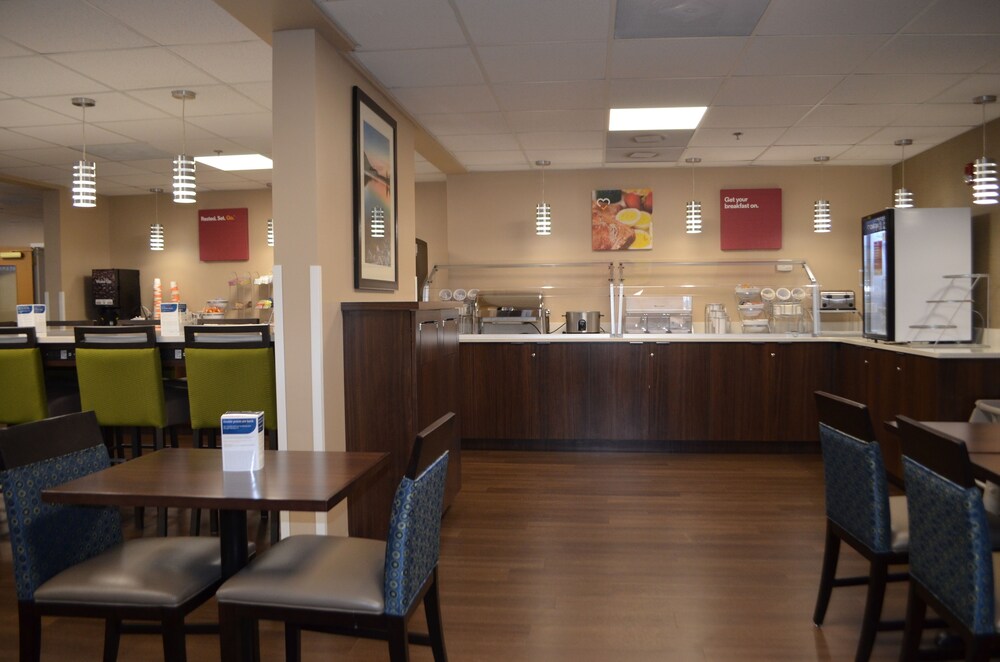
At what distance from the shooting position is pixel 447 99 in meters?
5.08

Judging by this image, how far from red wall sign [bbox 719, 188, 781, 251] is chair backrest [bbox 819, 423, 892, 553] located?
18.0ft

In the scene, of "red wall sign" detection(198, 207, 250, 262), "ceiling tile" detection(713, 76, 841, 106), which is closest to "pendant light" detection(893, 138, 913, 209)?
"ceiling tile" detection(713, 76, 841, 106)

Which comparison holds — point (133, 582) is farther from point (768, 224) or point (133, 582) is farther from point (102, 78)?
point (768, 224)

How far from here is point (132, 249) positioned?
30.7 feet

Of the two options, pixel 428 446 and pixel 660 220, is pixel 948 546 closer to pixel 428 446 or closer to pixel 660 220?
pixel 428 446

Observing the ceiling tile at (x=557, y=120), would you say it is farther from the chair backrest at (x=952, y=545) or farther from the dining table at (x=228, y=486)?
the chair backrest at (x=952, y=545)

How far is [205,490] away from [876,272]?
4.88 metres

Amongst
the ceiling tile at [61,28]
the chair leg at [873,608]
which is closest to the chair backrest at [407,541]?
the chair leg at [873,608]

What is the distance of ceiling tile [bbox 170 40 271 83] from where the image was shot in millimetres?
4082

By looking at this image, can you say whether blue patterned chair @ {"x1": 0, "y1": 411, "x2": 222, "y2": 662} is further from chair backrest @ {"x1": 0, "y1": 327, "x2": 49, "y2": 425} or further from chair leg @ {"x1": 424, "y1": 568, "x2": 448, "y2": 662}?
chair backrest @ {"x1": 0, "y1": 327, "x2": 49, "y2": 425}

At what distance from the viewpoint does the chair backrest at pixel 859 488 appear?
229cm

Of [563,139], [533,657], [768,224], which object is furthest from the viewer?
[768,224]

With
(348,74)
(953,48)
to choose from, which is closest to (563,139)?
(348,74)

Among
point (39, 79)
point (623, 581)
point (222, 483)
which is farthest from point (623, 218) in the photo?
point (222, 483)
